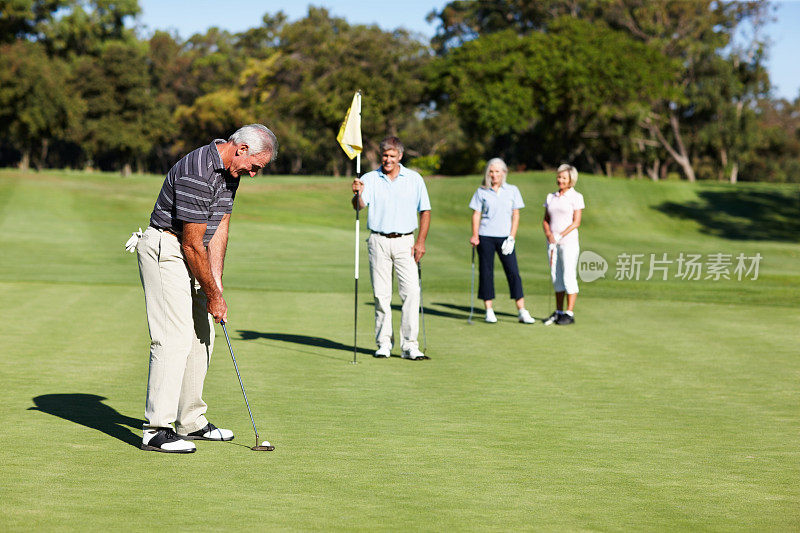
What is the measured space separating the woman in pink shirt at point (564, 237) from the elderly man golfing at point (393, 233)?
362 cm

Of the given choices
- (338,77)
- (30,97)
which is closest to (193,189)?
(338,77)

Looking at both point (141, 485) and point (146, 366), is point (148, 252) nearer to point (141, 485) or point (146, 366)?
point (141, 485)

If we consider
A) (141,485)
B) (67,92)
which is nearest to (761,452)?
(141,485)

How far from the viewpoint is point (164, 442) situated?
6.32m

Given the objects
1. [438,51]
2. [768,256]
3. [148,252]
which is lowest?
[768,256]

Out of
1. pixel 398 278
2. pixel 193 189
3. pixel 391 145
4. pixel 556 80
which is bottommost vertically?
pixel 398 278

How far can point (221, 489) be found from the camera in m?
5.45

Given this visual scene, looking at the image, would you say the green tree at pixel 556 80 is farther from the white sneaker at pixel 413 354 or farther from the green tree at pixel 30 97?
the white sneaker at pixel 413 354

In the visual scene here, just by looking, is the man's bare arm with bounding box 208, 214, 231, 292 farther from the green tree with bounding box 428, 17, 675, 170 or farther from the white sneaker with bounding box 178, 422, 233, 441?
the green tree with bounding box 428, 17, 675, 170

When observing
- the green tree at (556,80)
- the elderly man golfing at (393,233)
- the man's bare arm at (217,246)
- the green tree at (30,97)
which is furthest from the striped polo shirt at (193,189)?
the green tree at (30,97)

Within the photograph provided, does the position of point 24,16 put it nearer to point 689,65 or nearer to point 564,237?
point 689,65

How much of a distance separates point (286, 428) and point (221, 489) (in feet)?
5.33

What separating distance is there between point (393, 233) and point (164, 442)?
467 centimetres

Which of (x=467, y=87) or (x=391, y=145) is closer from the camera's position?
(x=391, y=145)
